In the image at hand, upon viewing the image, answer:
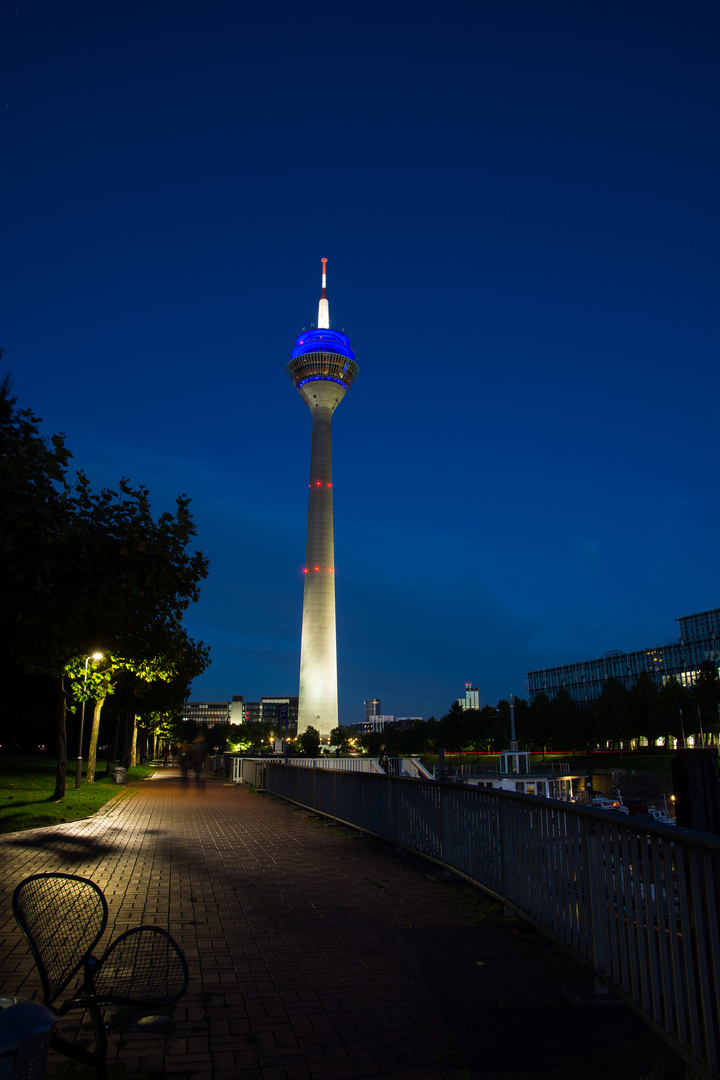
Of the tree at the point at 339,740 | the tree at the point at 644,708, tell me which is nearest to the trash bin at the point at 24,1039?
the tree at the point at 644,708

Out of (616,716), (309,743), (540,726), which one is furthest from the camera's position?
(540,726)

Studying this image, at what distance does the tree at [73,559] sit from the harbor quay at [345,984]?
3550 millimetres

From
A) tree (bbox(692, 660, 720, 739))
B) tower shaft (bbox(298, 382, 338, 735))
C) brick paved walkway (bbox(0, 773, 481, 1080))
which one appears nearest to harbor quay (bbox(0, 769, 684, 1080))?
brick paved walkway (bbox(0, 773, 481, 1080))

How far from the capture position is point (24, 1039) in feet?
7.57

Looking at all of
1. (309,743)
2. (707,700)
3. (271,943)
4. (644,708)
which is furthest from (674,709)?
(271,943)

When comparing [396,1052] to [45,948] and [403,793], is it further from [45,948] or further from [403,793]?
[403,793]

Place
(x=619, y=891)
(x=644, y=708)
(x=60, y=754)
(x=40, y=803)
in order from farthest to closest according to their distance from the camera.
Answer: (x=644, y=708) < (x=60, y=754) < (x=40, y=803) < (x=619, y=891)

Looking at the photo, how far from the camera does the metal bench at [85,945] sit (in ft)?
11.7

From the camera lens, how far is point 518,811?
6734mm

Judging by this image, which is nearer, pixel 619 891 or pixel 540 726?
pixel 619 891

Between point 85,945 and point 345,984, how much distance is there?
88.1 inches

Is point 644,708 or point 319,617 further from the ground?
point 319,617

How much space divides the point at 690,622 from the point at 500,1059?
14215 centimetres

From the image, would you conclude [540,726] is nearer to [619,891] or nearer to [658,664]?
[658,664]
